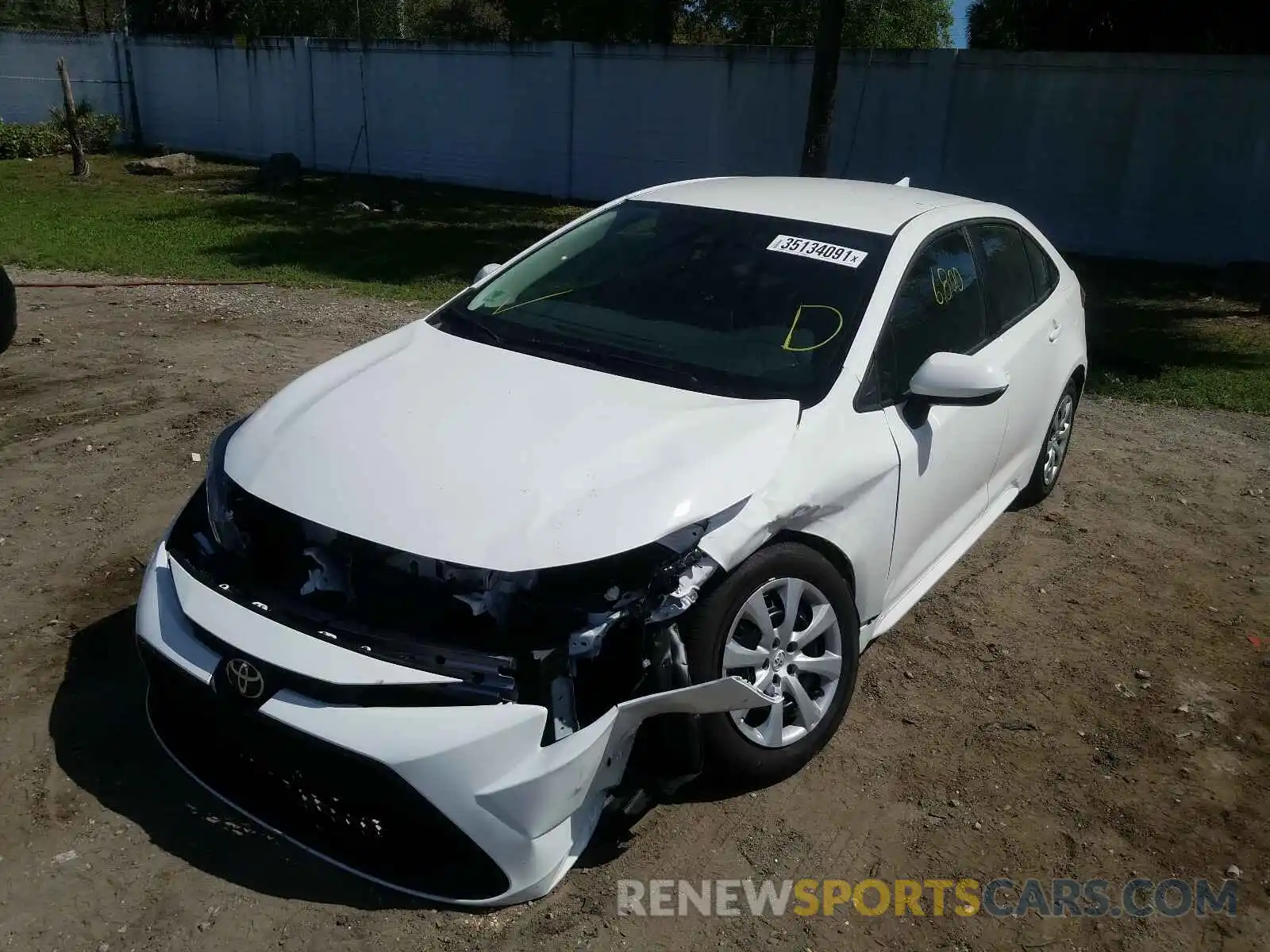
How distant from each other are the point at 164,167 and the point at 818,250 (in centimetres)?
1839

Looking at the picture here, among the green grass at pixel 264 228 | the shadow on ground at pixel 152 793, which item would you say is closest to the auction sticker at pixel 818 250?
the shadow on ground at pixel 152 793

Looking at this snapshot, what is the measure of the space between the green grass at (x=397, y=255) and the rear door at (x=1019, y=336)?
3201 millimetres

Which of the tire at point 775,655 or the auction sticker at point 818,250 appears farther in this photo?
the auction sticker at point 818,250

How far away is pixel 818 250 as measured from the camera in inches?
154

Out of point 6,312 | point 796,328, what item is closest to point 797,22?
point 6,312

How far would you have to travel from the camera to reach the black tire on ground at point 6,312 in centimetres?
663

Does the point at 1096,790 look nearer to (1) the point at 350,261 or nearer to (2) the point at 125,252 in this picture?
(1) the point at 350,261

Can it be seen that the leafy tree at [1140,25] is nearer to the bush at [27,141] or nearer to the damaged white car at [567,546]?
the damaged white car at [567,546]

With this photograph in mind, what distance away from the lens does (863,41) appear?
30516 millimetres

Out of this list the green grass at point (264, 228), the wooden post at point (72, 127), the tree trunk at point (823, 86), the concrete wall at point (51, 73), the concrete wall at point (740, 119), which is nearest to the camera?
the green grass at point (264, 228)

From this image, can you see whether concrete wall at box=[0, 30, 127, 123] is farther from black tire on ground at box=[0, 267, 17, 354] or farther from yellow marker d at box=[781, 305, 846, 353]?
yellow marker d at box=[781, 305, 846, 353]

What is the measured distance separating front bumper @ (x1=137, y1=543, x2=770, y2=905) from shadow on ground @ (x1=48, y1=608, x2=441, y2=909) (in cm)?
12

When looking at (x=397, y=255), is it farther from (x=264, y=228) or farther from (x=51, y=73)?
(x=51, y=73)

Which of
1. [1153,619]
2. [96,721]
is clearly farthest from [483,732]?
[1153,619]
